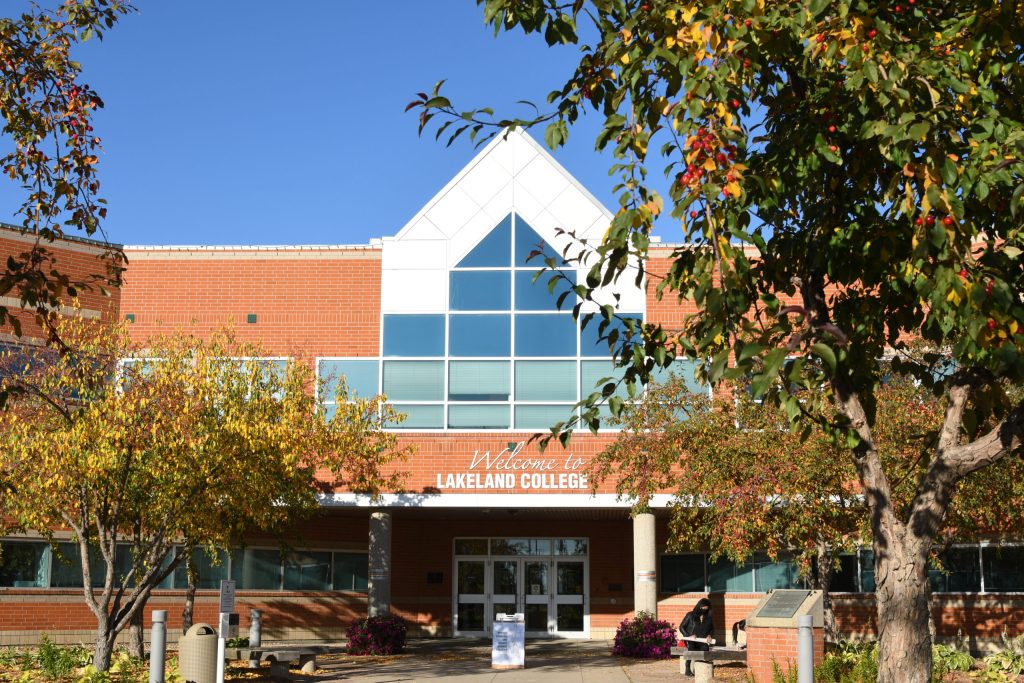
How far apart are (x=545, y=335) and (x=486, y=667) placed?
874 cm

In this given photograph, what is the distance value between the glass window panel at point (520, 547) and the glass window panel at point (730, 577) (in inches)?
169

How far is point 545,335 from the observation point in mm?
26812

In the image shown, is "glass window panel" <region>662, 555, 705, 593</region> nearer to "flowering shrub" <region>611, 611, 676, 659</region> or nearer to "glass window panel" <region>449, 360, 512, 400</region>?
"flowering shrub" <region>611, 611, 676, 659</region>

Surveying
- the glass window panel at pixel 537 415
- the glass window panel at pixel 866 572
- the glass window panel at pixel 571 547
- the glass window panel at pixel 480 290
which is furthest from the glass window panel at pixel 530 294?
the glass window panel at pixel 866 572

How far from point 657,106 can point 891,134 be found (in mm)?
1558

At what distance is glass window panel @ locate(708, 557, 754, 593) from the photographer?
92.4 feet

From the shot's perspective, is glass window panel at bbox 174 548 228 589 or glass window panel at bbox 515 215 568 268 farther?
glass window panel at bbox 174 548 228 589

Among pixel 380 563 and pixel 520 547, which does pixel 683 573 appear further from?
pixel 380 563

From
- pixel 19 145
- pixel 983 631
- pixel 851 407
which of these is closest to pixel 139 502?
pixel 19 145

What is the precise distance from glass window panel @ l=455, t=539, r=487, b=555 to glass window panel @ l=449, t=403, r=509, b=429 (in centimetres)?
481

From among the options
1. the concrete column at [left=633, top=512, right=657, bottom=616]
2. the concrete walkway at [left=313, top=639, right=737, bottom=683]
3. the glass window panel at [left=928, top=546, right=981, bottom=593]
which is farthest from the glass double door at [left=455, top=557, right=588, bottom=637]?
the glass window panel at [left=928, top=546, right=981, bottom=593]

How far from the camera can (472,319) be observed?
2703 centimetres

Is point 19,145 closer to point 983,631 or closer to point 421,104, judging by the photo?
point 421,104

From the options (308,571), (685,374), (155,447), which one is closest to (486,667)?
(155,447)
